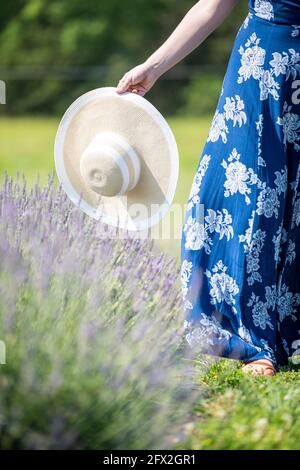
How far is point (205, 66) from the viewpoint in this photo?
65.8ft

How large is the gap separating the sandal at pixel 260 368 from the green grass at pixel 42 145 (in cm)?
466

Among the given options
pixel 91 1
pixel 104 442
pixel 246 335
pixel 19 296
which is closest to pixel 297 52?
pixel 246 335

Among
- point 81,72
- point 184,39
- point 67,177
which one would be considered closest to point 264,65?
point 184,39

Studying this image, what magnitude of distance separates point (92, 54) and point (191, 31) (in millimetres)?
16710

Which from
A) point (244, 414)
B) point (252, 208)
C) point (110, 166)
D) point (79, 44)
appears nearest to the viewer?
point (244, 414)

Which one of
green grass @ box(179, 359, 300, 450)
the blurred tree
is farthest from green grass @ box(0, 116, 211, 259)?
green grass @ box(179, 359, 300, 450)

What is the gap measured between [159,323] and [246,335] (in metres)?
0.89

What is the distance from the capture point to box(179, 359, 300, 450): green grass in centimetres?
266

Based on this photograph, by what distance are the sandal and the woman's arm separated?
43.9 inches

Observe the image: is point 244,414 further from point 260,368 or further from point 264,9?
point 264,9

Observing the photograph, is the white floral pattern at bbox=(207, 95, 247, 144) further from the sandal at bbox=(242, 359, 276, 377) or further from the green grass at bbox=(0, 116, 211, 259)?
the green grass at bbox=(0, 116, 211, 259)

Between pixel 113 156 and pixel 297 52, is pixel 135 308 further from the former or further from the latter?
pixel 297 52

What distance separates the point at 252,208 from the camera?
3.69 meters

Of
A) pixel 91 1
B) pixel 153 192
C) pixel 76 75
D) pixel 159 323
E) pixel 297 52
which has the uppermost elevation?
pixel 91 1
